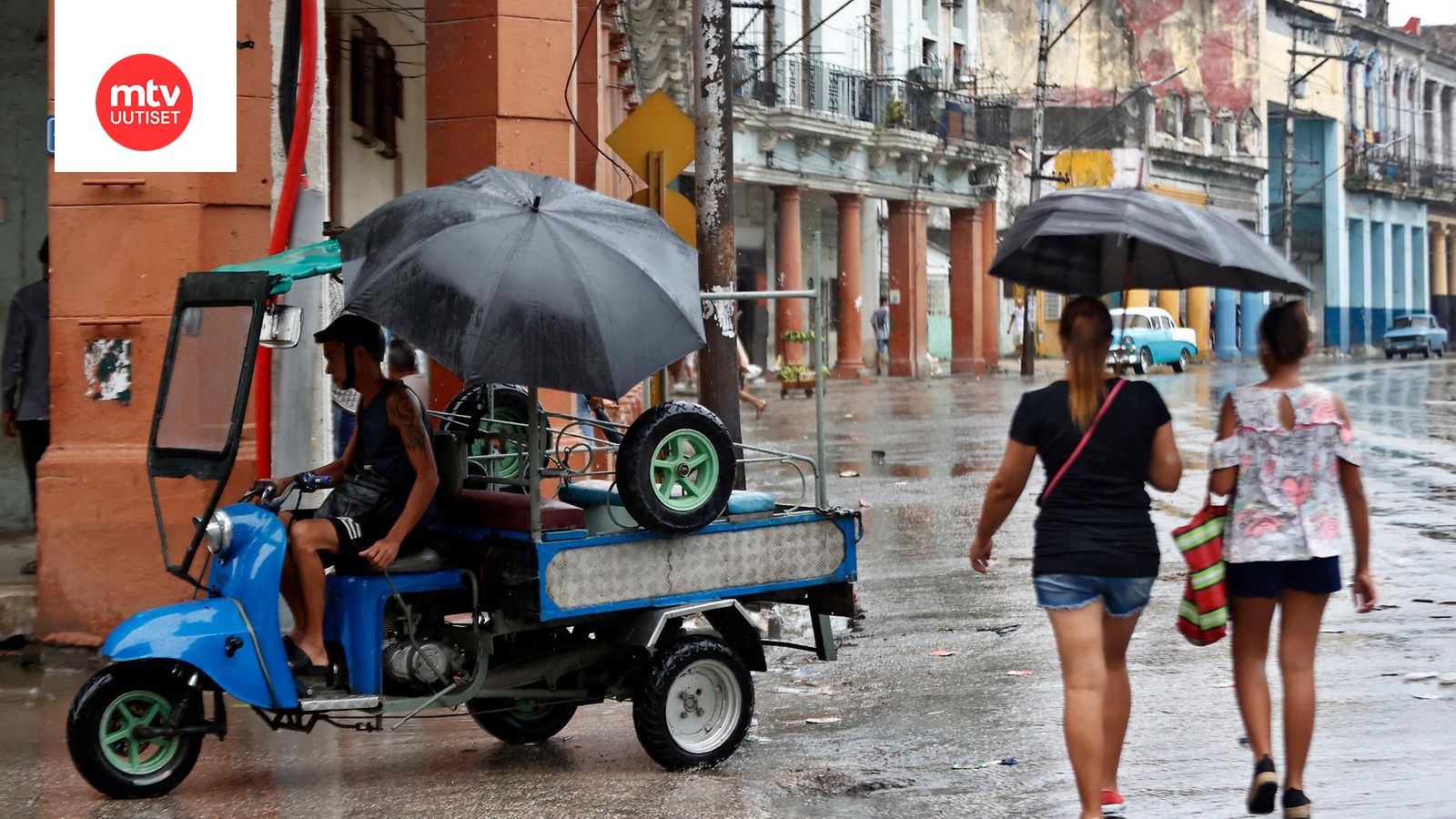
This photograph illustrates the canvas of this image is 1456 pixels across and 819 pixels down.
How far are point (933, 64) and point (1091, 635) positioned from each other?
129 feet

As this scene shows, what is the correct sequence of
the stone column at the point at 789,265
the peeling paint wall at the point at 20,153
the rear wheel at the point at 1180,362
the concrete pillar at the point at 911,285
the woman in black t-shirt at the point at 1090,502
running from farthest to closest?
the rear wheel at the point at 1180,362
the concrete pillar at the point at 911,285
the stone column at the point at 789,265
the peeling paint wall at the point at 20,153
the woman in black t-shirt at the point at 1090,502

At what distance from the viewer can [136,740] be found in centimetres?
581

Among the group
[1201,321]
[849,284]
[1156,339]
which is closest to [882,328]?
[849,284]

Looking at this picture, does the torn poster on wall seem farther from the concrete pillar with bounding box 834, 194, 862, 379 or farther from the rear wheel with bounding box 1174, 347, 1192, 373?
the rear wheel with bounding box 1174, 347, 1192, 373

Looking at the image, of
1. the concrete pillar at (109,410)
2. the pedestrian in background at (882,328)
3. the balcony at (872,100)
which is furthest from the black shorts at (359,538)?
the pedestrian in background at (882,328)

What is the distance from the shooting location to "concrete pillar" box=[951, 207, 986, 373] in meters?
43.7

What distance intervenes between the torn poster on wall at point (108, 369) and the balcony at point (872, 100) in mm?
25083

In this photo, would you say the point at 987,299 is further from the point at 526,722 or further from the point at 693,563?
the point at 693,563

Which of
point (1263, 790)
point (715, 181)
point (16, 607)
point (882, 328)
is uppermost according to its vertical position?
point (882, 328)

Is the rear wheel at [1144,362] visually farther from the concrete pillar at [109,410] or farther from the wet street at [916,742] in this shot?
the concrete pillar at [109,410]

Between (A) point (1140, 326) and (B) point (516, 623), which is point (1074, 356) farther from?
(A) point (1140, 326)

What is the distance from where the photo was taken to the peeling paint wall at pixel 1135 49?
5116 centimetres

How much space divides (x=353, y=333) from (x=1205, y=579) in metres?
3.07

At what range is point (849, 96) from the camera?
38.8 meters
